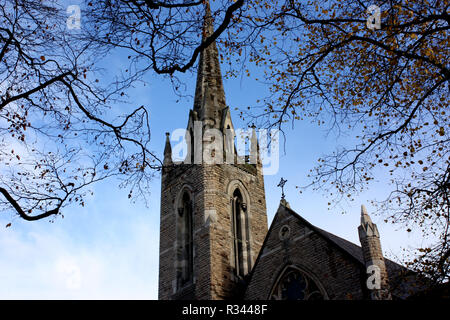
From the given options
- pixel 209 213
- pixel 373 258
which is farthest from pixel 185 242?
pixel 373 258

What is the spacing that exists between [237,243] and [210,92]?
26.0 ft

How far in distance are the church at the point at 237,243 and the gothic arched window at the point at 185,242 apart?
0.04m

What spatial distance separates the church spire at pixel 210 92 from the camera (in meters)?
23.6

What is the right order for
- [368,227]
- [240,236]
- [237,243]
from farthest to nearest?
[240,236]
[237,243]
[368,227]

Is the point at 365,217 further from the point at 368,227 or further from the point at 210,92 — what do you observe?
the point at 210,92

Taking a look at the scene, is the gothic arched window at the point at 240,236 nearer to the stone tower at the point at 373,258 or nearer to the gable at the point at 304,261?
the gable at the point at 304,261

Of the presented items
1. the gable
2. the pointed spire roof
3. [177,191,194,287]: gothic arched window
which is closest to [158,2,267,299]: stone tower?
[177,191,194,287]: gothic arched window

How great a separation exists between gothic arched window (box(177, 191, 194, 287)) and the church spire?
3983 mm

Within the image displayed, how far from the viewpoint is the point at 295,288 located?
1602cm

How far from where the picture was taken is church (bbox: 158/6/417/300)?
1450 centimetres
